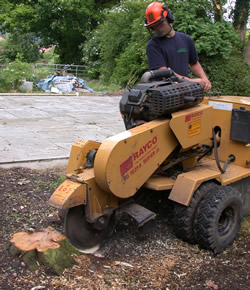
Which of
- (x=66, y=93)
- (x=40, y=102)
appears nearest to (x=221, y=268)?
(x=40, y=102)

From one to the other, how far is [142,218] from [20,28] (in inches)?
1109

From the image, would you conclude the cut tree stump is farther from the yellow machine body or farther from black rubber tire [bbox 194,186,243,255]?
black rubber tire [bbox 194,186,243,255]

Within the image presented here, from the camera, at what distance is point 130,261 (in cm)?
Result: 331

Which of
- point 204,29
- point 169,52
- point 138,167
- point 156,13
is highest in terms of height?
point 204,29

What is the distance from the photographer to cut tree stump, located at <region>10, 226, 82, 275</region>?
9.68ft

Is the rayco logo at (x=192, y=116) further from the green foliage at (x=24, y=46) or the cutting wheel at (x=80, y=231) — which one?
the green foliage at (x=24, y=46)

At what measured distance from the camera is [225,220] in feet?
12.4

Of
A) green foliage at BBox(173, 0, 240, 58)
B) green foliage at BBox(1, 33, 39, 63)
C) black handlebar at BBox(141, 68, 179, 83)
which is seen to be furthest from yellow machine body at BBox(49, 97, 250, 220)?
green foliage at BBox(1, 33, 39, 63)

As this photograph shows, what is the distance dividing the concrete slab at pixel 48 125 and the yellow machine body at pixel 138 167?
2426mm

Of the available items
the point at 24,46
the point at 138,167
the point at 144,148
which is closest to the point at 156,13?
the point at 144,148

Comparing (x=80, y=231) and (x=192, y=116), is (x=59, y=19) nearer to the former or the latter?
(x=192, y=116)

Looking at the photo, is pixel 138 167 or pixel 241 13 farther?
pixel 241 13

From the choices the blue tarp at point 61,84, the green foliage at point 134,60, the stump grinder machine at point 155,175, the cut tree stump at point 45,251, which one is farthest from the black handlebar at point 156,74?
Answer: the blue tarp at point 61,84

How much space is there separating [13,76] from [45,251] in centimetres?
1284
